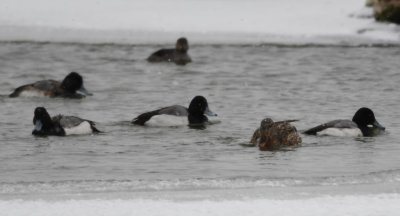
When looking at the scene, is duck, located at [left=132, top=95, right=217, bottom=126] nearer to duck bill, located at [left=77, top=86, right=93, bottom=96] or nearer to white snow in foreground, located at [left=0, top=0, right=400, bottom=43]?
duck bill, located at [left=77, top=86, right=93, bottom=96]

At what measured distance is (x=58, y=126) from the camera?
13.1m

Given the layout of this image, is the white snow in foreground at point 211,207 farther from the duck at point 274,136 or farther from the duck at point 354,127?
the duck at point 354,127

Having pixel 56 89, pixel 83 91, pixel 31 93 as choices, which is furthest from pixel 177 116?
pixel 56 89

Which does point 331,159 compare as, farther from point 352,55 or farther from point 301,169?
point 352,55

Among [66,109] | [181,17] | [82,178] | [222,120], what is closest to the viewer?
[82,178]

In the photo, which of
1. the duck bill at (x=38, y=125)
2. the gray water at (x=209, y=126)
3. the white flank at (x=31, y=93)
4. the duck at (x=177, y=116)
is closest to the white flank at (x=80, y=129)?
the gray water at (x=209, y=126)

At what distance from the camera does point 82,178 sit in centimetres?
996

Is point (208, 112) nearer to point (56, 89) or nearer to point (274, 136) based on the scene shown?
point (274, 136)

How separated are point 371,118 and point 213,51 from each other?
9.25 metres

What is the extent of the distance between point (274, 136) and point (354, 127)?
1.53 m

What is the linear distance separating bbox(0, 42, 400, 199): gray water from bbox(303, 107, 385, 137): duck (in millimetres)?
173

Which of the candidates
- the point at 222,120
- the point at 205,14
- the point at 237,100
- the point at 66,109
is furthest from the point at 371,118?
the point at 205,14

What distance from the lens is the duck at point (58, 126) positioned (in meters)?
12.9

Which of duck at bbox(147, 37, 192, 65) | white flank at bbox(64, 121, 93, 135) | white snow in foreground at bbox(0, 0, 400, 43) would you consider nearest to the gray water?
white flank at bbox(64, 121, 93, 135)
